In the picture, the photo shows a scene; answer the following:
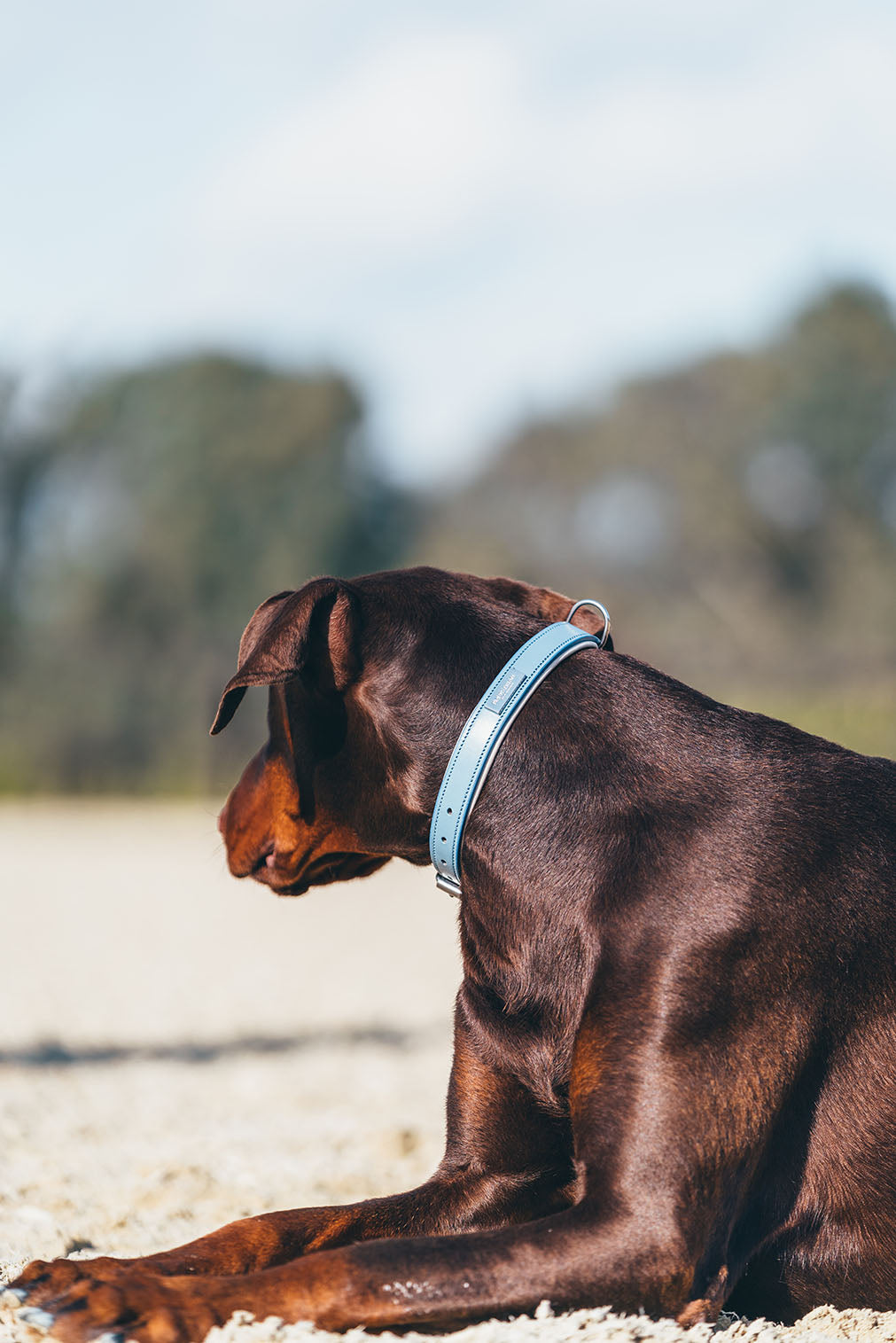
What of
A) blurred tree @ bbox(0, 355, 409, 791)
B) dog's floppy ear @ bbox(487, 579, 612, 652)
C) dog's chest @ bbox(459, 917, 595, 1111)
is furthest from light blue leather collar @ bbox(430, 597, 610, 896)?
blurred tree @ bbox(0, 355, 409, 791)

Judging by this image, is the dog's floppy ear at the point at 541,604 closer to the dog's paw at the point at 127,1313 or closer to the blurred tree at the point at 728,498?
the dog's paw at the point at 127,1313

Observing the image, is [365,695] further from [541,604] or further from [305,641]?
[541,604]

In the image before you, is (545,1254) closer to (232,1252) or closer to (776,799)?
(232,1252)

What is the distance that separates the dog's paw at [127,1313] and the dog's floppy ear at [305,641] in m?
1.09

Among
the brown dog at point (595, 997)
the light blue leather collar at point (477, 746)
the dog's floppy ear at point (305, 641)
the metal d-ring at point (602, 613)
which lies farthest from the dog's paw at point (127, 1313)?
the metal d-ring at point (602, 613)

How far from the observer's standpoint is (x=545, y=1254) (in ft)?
7.69

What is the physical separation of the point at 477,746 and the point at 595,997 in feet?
1.80

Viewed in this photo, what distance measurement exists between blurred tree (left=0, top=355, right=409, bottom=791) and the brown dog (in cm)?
2164

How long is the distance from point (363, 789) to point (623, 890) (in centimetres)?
67

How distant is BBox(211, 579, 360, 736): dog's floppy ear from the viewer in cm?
286

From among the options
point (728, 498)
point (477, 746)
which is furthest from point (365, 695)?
point (728, 498)

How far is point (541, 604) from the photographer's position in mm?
3424

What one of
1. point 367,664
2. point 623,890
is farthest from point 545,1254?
point 367,664

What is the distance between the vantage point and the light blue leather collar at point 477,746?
2830 mm
